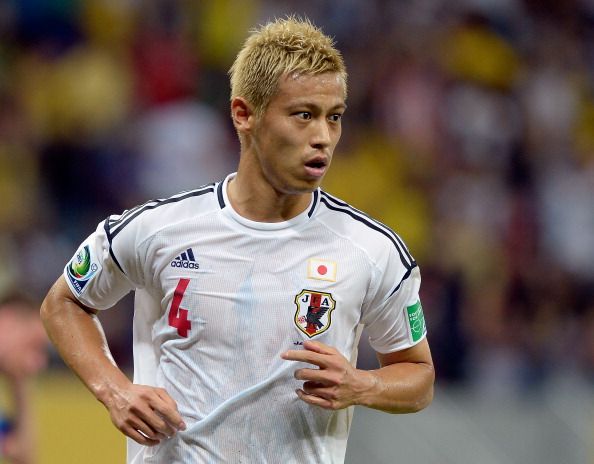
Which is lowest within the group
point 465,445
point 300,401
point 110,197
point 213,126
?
point 465,445

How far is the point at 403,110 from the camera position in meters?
9.99

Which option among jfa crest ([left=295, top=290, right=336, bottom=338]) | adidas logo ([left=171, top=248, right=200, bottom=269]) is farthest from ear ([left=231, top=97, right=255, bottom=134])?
jfa crest ([left=295, top=290, right=336, bottom=338])

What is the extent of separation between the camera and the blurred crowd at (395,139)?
8820mm

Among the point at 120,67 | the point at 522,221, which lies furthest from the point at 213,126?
the point at 522,221

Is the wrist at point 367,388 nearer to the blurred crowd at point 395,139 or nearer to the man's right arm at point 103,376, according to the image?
the man's right arm at point 103,376

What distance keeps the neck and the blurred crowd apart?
446 centimetres

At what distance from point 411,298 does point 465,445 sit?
3.28 metres

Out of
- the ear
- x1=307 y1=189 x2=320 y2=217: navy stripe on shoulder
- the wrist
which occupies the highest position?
the ear

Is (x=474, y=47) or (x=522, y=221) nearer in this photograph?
(x=522, y=221)

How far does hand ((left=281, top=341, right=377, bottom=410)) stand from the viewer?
343 cm

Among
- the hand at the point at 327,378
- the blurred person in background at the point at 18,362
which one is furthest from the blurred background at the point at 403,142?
the hand at the point at 327,378

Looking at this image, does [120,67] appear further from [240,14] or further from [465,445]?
[465,445]

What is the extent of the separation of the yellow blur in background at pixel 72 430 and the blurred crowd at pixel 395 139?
1.85 metres

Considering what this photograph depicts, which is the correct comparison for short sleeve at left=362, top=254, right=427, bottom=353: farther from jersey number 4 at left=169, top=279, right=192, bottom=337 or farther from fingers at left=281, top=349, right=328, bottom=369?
jersey number 4 at left=169, top=279, right=192, bottom=337
